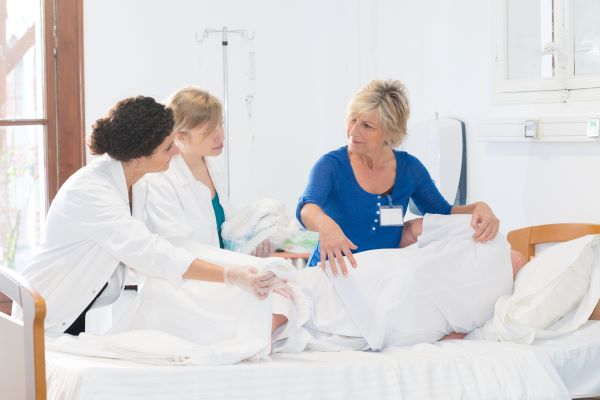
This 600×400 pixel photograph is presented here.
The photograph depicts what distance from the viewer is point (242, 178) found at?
534 centimetres

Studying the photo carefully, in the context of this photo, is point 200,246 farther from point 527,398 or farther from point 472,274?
point 527,398

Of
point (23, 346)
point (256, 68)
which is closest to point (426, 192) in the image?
point (23, 346)

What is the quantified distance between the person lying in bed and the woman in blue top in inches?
4.4

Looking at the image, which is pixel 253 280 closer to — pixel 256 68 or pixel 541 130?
pixel 541 130

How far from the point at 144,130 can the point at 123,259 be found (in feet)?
1.18

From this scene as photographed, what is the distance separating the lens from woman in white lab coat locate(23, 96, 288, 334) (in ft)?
8.32

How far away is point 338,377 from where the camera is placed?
2.29 m

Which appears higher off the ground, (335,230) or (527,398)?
(335,230)

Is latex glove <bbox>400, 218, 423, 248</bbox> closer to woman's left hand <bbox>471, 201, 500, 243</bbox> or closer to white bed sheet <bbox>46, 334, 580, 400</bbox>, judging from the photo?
woman's left hand <bbox>471, 201, 500, 243</bbox>

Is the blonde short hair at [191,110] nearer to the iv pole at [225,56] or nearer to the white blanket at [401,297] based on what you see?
the white blanket at [401,297]

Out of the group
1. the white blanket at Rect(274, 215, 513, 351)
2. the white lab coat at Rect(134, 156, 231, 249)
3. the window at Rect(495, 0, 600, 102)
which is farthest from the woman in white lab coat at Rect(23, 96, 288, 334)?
the window at Rect(495, 0, 600, 102)

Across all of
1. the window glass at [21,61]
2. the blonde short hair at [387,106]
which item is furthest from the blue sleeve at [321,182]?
the window glass at [21,61]

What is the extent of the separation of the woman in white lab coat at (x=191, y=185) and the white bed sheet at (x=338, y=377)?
0.58m

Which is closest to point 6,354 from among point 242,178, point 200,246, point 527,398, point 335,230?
point 200,246
